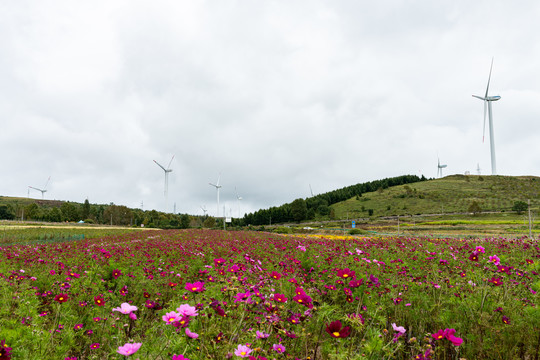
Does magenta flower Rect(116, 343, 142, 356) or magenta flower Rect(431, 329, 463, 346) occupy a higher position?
magenta flower Rect(116, 343, 142, 356)

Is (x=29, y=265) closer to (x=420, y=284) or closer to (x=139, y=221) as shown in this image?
(x=420, y=284)

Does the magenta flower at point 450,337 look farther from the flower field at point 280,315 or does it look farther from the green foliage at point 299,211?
the green foliage at point 299,211

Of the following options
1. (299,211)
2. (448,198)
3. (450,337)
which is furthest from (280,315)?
(448,198)

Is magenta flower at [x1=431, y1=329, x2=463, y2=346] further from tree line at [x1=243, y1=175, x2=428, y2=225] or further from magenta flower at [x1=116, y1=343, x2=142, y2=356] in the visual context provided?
tree line at [x1=243, y1=175, x2=428, y2=225]

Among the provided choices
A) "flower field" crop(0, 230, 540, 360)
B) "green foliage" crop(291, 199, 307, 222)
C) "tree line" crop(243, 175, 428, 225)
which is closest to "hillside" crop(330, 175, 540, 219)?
"tree line" crop(243, 175, 428, 225)

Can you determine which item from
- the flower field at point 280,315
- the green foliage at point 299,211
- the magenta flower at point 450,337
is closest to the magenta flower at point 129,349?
the flower field at point 280,315

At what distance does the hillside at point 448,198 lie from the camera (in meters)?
84.8

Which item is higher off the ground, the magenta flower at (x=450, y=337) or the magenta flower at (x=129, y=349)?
the magenta flower at (x=129, y=349)

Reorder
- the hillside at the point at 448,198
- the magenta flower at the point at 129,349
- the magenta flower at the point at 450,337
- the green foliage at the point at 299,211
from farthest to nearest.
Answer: the green foliage at the point at 299,211
the hillside at the point at 448,198
the magenta flower at the point at 450,337
the magenta flower at the point at 129,349

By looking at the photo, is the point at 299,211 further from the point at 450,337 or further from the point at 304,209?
the point at 450,337

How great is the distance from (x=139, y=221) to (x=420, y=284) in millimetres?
120688

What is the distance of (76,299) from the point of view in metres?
4.47

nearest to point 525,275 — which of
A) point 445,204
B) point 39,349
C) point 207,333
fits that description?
point 207,333

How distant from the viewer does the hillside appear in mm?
84750
